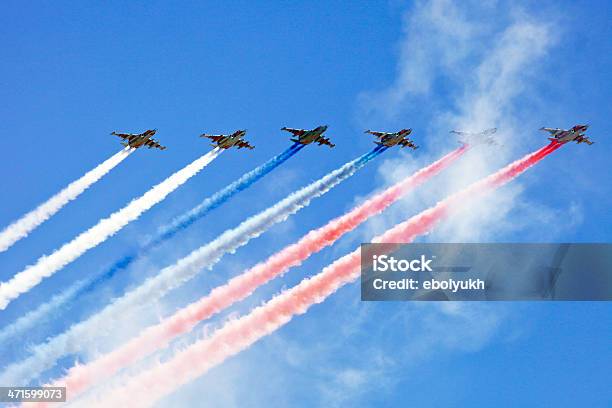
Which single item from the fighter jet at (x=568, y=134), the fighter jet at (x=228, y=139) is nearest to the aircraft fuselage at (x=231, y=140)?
the fighter jet at (x=228, y=139)

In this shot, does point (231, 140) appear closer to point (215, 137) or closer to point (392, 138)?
point (215, 137)

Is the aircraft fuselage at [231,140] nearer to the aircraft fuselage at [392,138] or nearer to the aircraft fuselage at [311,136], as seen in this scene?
the aircraft fuselage at [311,136]

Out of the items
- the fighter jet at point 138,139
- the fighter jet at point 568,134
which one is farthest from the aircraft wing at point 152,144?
the fighter jet at point 568,134

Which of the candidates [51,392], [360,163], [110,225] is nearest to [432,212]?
[360,163]

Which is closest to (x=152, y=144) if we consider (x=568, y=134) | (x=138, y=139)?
(x=138, y=139)

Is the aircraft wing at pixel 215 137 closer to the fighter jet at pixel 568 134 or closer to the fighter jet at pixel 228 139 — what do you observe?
the fighter jet at pixel 228 139

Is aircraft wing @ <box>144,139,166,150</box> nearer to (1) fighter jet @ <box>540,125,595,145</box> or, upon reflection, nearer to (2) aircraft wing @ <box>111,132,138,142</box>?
(2) aircraft wing @ <box>111,132,138,142</box>

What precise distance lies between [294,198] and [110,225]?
18276 mm

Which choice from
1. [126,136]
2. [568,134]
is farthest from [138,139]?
[568,134]

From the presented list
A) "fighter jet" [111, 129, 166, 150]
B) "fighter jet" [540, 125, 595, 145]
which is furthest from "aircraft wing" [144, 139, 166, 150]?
"fighter jet" [540, 125, 595, 145]

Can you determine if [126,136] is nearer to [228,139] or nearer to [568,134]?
[228,139]

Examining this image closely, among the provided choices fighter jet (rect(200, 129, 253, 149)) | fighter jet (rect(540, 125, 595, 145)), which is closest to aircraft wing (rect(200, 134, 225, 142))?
fighter jet (rect(200, 129, 253, 149))

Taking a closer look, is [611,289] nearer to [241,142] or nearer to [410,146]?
[410,146]

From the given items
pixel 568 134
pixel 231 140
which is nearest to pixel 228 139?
pixel 231 140
